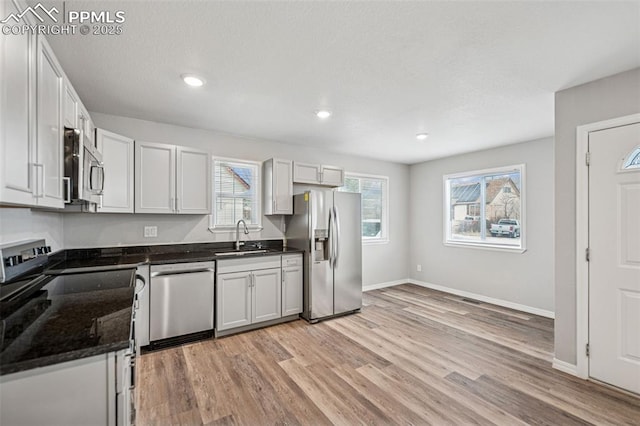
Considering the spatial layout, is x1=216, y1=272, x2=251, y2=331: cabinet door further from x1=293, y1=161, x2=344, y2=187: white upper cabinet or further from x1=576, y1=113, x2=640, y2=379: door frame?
x1=576, y1=113, x2=640, y2=379: door frame

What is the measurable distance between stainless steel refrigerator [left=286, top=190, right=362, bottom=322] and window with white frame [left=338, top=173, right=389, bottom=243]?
114cm

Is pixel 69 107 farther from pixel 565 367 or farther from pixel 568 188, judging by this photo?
pixel 565 367

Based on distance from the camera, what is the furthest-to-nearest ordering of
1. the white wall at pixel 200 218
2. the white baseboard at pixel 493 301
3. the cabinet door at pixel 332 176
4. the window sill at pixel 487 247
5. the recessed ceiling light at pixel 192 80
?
the cabinet door at pixel 332 176 < the window sill at pixel 487 247 < the white baseboard at pixel 493 301 < the white wall at pixel 200 218 < the recessed ceiling light at pixel 192 80

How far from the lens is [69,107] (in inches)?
79.9

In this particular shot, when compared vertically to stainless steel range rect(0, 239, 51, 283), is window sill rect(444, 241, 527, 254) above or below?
below

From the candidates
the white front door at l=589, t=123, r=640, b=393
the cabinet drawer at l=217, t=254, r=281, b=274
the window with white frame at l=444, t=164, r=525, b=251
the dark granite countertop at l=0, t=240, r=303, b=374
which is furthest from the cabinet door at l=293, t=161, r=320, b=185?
the white front door at l=589, t=123, r=640, b=393

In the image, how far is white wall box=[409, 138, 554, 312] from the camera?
4.04 meters

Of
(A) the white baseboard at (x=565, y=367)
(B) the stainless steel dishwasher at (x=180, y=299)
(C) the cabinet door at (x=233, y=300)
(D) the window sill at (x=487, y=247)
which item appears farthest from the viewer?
(D) the window sill at (x=487, y=247)

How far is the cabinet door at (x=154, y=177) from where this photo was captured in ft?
10.2

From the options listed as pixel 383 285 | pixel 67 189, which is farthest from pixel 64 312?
pixel 383 285

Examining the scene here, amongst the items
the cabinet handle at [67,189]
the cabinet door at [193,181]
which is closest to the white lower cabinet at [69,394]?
the cabinet handle at [67,189]

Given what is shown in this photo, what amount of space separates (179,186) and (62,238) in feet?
3.96

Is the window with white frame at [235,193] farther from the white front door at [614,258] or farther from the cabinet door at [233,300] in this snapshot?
the white front door at [614,258]

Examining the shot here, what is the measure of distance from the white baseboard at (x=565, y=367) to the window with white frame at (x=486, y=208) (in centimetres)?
203
